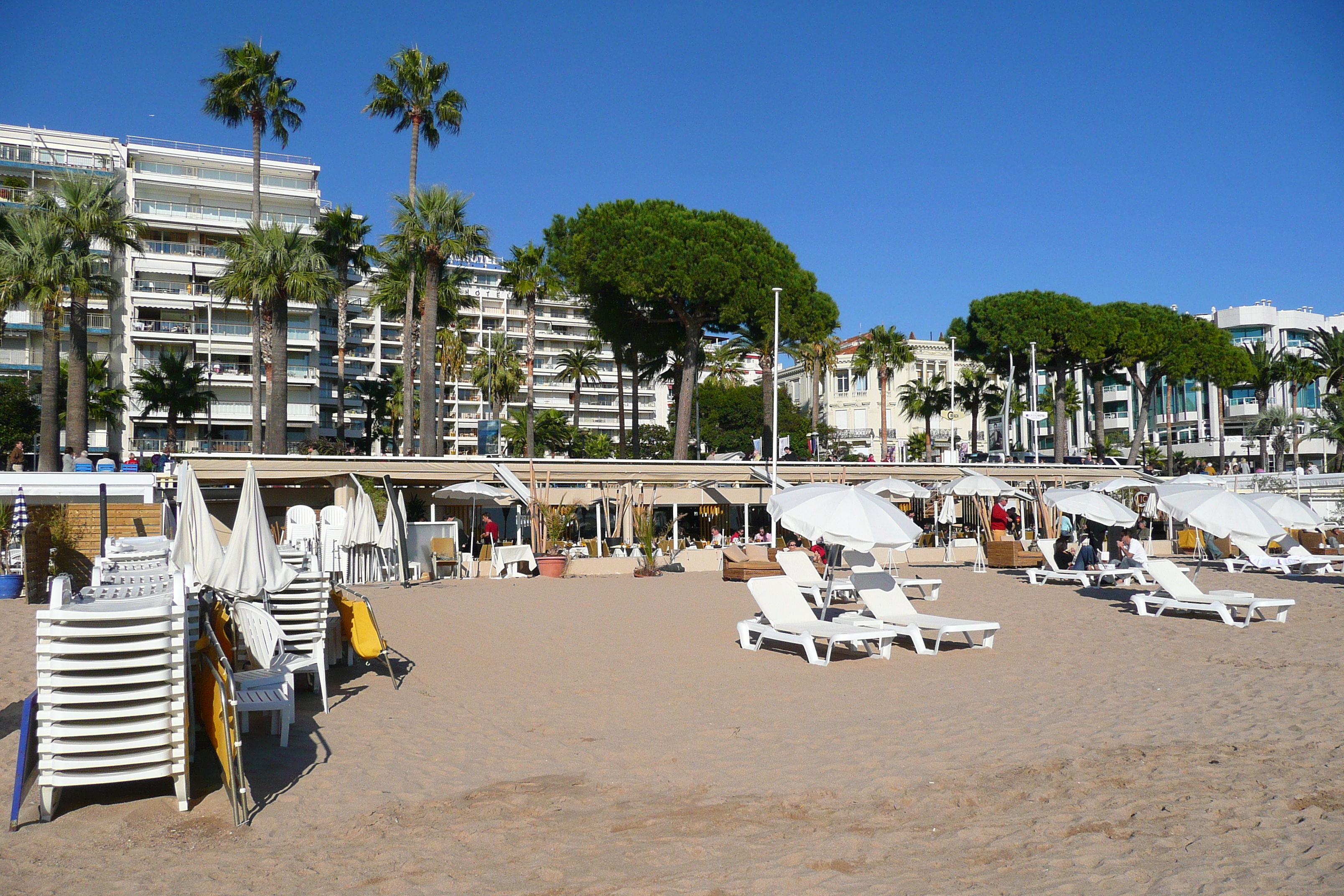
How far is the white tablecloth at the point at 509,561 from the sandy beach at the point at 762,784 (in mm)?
10732

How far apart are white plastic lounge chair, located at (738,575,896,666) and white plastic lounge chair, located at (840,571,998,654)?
296 millimetres

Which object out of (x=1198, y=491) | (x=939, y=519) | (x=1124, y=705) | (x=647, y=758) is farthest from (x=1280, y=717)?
(x=939, y=519)

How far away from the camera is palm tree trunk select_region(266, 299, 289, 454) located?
3052 centimetres

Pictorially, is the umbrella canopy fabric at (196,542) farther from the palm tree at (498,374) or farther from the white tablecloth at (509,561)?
the palm tree at (498,374)

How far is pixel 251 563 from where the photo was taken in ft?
24.2

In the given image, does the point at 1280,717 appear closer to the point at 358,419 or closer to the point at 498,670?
the point at 498,670

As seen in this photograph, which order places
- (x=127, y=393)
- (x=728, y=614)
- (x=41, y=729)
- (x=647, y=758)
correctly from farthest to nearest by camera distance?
(x=127, y=393) < (x=728, y=614) < (x=647, y=758) < (x=41, y=729)

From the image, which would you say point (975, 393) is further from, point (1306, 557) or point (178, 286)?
point (178, 286)

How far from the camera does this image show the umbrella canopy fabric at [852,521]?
11.6m

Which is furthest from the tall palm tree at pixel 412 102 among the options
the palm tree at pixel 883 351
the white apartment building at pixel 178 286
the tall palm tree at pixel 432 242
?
the palm tree at pixel 883 351

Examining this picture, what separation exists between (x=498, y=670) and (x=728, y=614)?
480cm

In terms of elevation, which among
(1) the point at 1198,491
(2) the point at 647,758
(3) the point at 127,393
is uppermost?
(3) the point at 127,393

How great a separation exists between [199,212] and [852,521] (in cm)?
5134

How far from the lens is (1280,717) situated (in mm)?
7062
